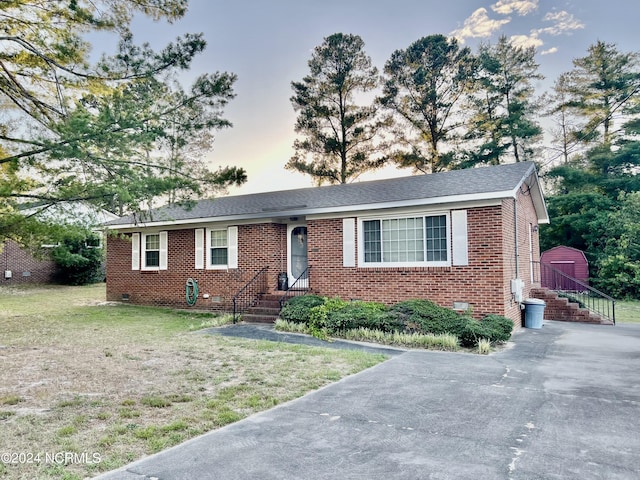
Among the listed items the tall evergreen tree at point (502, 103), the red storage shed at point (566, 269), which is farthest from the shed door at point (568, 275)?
the tall evergreen tree at point (502, 103)

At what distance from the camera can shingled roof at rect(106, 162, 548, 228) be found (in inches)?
392

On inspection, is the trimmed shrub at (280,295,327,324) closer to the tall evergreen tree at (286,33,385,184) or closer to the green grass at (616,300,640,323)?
the green grass at (616,300,640,323)

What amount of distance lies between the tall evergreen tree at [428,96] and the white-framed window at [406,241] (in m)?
16.4

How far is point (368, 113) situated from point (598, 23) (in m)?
12.8

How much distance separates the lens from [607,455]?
11.3ft

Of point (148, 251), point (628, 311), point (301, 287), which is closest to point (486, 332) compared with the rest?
point (301, 287)

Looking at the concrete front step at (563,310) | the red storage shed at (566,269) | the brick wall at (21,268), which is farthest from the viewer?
the brick wall at (21,268)

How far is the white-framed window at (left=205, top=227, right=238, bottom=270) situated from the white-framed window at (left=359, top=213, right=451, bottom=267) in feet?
15.4

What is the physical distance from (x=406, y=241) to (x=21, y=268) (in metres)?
22.5

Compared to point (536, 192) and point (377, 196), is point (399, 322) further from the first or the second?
point (536, 192)

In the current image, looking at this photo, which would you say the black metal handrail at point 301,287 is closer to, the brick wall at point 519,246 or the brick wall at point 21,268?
the brick wall at point 519,246

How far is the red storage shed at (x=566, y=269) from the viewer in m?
19.3

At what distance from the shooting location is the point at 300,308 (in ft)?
34.6

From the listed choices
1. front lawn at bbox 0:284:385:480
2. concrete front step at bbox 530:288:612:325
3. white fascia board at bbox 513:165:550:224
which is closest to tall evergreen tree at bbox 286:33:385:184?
white fascia board at bbox 513:165:550:224
